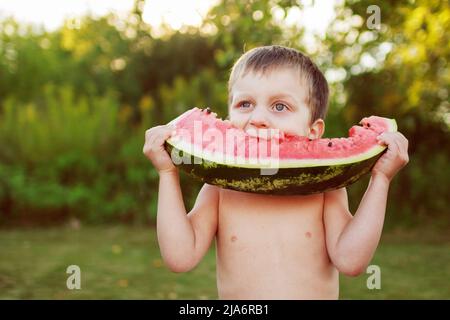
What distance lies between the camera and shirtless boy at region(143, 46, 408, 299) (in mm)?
2166

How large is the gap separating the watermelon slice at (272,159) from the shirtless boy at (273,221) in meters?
0.05

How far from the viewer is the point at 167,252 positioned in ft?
7.23

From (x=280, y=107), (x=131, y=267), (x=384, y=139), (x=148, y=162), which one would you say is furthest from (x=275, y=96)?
(x=148, y=162)

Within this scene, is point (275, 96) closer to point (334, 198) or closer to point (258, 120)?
point (258, 120)

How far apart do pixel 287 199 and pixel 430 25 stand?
170 inches

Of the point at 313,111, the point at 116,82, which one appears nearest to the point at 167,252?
the point at 313,111

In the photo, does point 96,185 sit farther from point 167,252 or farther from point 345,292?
point 167,252

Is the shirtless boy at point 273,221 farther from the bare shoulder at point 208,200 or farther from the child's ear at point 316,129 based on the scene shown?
the child's ear at point 316,129

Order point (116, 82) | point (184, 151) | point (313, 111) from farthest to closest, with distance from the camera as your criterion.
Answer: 1. point (116, 82)
2. point (313, 111)
3. point (184, 151)

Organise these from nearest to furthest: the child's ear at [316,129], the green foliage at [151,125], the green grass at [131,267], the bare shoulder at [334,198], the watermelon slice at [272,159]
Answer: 1. the watermelon slice at [272,159]
2. the bare shoulder at [334,198]
3. the child's ear at [316,129]
4. the green grass at [131,267]
5. the green foliage at [151,125]

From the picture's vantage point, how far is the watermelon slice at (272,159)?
2148 mm

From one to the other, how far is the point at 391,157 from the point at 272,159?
438mm

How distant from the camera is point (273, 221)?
7.29ft

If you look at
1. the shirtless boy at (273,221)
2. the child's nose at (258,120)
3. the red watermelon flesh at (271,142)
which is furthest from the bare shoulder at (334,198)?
the child's nose at (258,120)
